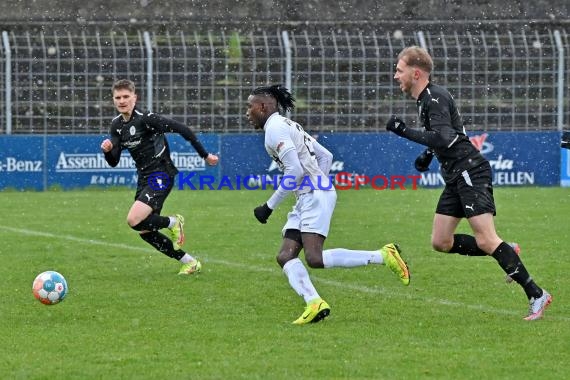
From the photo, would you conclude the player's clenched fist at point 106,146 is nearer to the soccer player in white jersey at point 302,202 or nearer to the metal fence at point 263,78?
the soccer player in white jersey at point 302,202

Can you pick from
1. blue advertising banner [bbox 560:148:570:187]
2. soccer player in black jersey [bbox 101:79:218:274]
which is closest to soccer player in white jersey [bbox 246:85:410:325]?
soccer player in black jersey [bbox 101:79:218:274]

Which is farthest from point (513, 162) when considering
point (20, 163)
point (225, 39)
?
point (20, 163)

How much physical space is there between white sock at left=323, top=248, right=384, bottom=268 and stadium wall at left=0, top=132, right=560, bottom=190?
13.4 m

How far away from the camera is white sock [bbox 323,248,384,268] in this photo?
334 inches

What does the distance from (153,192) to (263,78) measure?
37.0ft

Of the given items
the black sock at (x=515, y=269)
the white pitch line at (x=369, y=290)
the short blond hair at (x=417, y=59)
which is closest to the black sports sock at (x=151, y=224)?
the white pitch line at (x=369, y=290)

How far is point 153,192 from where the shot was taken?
11328 mm

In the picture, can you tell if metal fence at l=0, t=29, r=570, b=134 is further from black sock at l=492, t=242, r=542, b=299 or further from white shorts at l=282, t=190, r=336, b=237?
black sock at l=492, t=242, r=542, b=299

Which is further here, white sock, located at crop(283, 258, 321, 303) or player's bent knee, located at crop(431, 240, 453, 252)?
player's bent knee, located at crop(431, 240, 453, 252)

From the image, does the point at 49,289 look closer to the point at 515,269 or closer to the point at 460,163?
the point at 460,163

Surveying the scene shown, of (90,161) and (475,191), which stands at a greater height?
(475,191)

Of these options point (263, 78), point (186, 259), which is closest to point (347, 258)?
point (186, 259)

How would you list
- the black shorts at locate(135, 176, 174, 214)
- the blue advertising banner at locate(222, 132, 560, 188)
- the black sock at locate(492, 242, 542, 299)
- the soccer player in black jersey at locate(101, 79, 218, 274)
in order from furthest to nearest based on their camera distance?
the blue advertising banner at locate(222, 132, 560, 188)
the black shorts at locate(135, 176, 174, 214)
the soccer player in black jersey at locate(101, 79, 218, 274)
the black sock at locate(492, 242, 542, 299)

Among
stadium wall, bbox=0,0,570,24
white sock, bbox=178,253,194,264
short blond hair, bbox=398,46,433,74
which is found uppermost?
stadium wall, bbox=0,0,570,24
